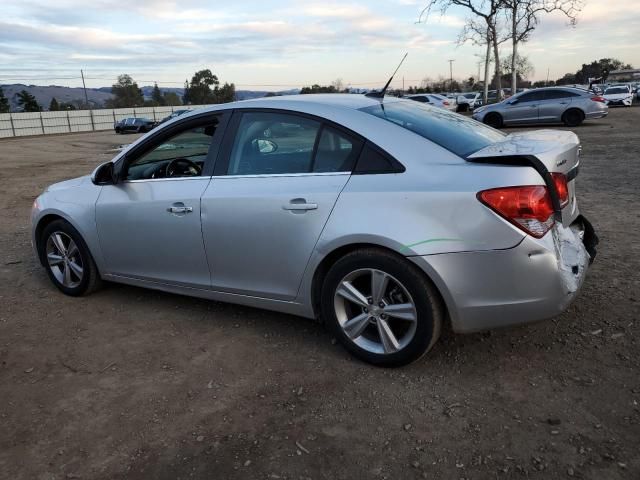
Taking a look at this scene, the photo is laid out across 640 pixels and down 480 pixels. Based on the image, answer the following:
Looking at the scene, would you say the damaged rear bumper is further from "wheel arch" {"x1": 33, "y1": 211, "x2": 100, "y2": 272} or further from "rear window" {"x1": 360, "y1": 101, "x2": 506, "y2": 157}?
"wheel arch" {"x1": 33, "y1": 211, "x2": 100, "y2": 272}

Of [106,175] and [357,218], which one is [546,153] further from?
[106,175]

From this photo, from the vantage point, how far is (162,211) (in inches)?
156

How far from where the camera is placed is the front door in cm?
388

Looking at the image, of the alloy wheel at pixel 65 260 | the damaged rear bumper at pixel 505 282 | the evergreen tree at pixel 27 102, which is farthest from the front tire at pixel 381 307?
the evergreen tree at pixel 27 102

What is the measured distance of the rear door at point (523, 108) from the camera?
67.2 feet

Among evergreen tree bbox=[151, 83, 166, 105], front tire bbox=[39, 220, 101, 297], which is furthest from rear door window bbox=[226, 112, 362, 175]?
evergreen tree bbox=[151, 83, 166, 105]

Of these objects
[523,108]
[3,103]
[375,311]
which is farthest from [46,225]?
[3,103]

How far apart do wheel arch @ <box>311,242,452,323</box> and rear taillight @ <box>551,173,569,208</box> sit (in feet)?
2.73

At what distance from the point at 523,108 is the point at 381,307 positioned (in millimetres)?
19527

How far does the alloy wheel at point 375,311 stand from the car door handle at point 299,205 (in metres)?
0.46

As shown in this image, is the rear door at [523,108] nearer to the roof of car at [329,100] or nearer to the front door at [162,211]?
the roof of car at [329,100]

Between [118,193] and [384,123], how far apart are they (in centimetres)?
217

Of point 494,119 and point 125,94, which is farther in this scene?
point 125,94

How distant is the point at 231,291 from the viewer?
3.81 metres
